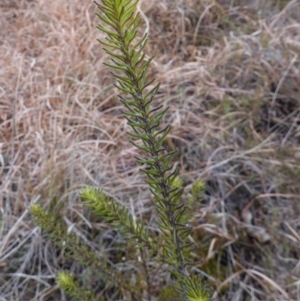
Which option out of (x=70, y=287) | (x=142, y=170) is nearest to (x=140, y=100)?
(x=142, y=170)

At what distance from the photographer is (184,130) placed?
5.54 ft

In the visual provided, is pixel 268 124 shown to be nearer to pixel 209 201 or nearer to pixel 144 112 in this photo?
pixel 209 201

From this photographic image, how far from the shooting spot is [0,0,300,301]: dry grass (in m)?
1.38

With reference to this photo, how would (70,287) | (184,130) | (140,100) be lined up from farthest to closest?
(184,130)
(70,287)
(140,100)

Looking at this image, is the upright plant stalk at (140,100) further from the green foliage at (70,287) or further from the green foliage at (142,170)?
the green foliage at (70,287)

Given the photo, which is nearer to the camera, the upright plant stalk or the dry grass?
the upright plant stalk

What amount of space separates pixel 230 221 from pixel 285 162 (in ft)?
0.90

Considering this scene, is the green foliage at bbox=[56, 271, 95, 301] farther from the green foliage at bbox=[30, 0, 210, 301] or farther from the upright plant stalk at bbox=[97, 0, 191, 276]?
the upright plant stalk at bbox=[97, 0, 191, 276]

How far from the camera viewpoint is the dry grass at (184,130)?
1383 millimetres

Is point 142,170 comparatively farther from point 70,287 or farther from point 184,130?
point 184,130

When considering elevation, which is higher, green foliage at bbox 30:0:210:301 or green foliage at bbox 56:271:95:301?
green foliage at bbox 30:0:210:301

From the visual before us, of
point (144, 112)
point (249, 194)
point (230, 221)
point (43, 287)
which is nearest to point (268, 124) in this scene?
point (249, 194)

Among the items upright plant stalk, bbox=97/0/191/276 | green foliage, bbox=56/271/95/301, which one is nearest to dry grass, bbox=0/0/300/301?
green foliage, bbox=56/271/95/301

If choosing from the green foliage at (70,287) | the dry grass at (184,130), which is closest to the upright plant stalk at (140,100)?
the green foliage at (70,287)
